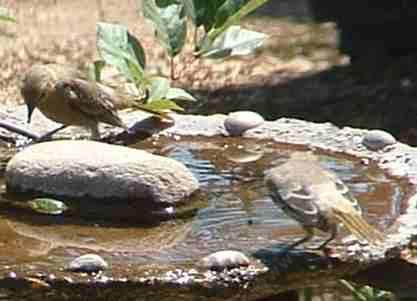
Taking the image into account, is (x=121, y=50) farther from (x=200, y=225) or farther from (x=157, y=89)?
(x=200, y=225)

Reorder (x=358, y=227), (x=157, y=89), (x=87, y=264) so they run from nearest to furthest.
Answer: (x=87, y=264)
(x=358, y=227)
(x=157, y=89)

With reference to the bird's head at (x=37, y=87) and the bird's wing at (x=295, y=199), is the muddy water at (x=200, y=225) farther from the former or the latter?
the bird's head at (x=37, y=87)

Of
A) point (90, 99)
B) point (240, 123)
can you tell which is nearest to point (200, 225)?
point (90, 99)

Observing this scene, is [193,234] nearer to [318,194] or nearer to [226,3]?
[318,194]

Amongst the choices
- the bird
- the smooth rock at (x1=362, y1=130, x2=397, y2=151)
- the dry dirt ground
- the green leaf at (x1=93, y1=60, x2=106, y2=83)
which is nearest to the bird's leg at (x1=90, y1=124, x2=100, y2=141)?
the green leaf at (x1=93, y1=60, x2=106, y2=83)

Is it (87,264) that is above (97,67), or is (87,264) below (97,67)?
below

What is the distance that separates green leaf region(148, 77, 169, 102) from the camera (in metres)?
3.86

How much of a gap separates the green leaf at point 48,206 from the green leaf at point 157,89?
0.67 meters

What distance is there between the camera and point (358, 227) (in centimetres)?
291

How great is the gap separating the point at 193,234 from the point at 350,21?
561 centimetres

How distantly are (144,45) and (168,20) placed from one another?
5.02 metres

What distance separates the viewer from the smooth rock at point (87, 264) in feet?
9.00

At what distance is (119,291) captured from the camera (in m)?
2.73

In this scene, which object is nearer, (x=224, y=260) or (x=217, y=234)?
(x=224, y=260)
